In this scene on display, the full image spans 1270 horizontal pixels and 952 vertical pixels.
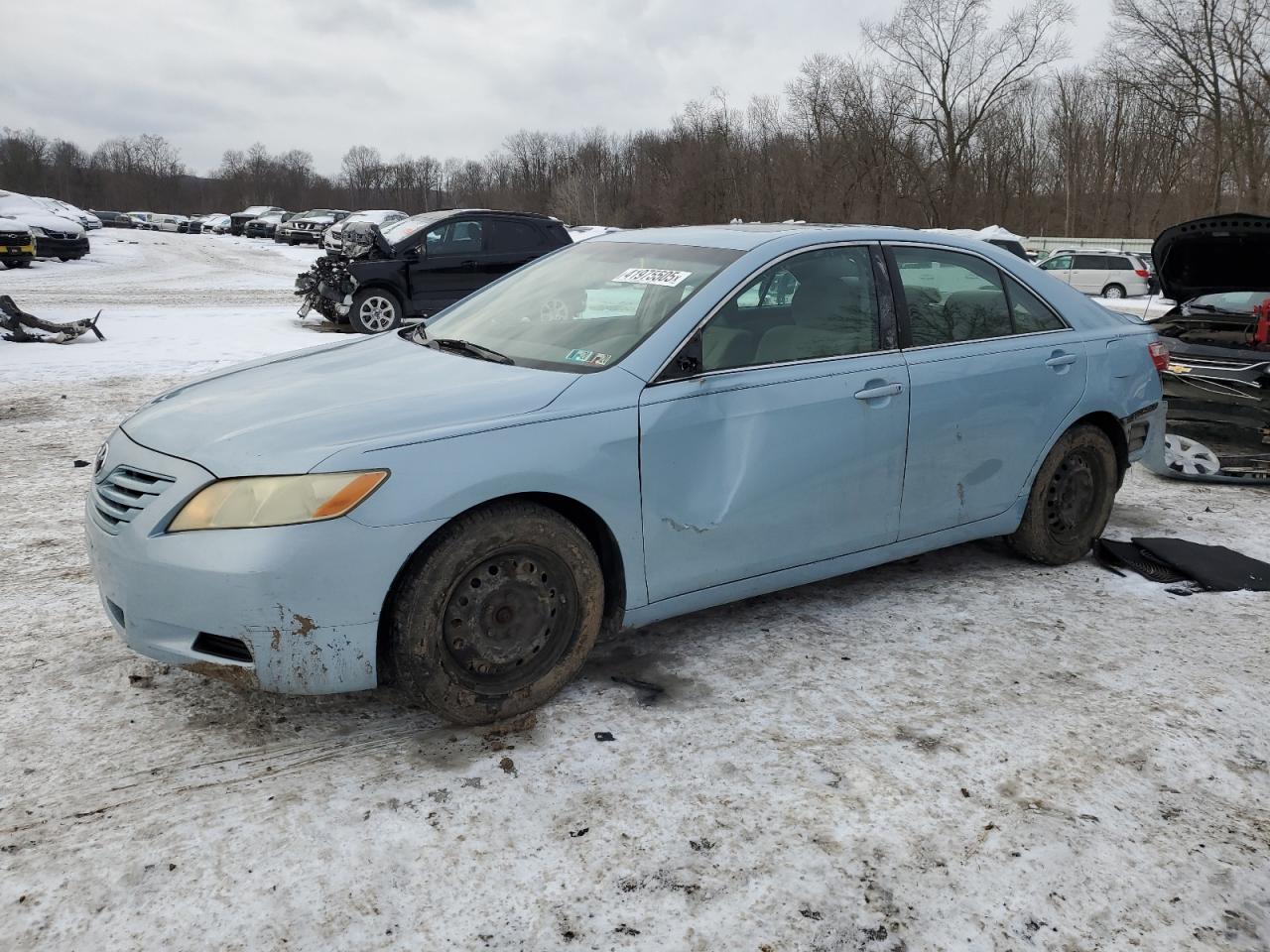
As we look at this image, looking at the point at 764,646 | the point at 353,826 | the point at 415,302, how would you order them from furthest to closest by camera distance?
the point at 415,302
the point at 764,646
the point at 353,826

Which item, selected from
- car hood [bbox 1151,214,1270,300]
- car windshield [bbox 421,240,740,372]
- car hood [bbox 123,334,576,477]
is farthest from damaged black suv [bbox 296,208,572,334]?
car hood [bbox 123,334,576,477]

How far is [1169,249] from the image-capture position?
6848 millimetres

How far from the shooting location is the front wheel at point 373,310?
13374 millimetres

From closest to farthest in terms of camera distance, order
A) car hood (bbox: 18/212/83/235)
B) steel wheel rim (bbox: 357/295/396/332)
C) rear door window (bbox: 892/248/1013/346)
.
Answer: rear door window (bbox: 892/248/1013/346) < steel wheel rim (bbox: 357/295/396/332) < car hood (bbox: 18/212/83/235)

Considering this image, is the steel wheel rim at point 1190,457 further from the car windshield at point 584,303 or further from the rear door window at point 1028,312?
the car windshield at point 584,303

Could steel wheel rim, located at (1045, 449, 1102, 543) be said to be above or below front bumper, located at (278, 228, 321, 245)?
below

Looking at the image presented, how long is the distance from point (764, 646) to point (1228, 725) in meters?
1.58

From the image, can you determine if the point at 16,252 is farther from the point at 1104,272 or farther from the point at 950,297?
the point at 1104,272

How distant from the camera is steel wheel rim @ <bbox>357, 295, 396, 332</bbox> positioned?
13.4m

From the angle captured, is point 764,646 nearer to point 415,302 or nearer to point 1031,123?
point 415,302

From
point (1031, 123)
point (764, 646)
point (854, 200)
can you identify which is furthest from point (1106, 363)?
point (1031, 123)

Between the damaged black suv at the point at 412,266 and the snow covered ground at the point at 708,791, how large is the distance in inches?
377

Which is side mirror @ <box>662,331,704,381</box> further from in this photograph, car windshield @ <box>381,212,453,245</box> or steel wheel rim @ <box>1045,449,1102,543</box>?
car windshield @ <box>381,212,453,245</box>

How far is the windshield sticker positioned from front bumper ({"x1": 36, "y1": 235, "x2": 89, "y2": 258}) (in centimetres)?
2815
